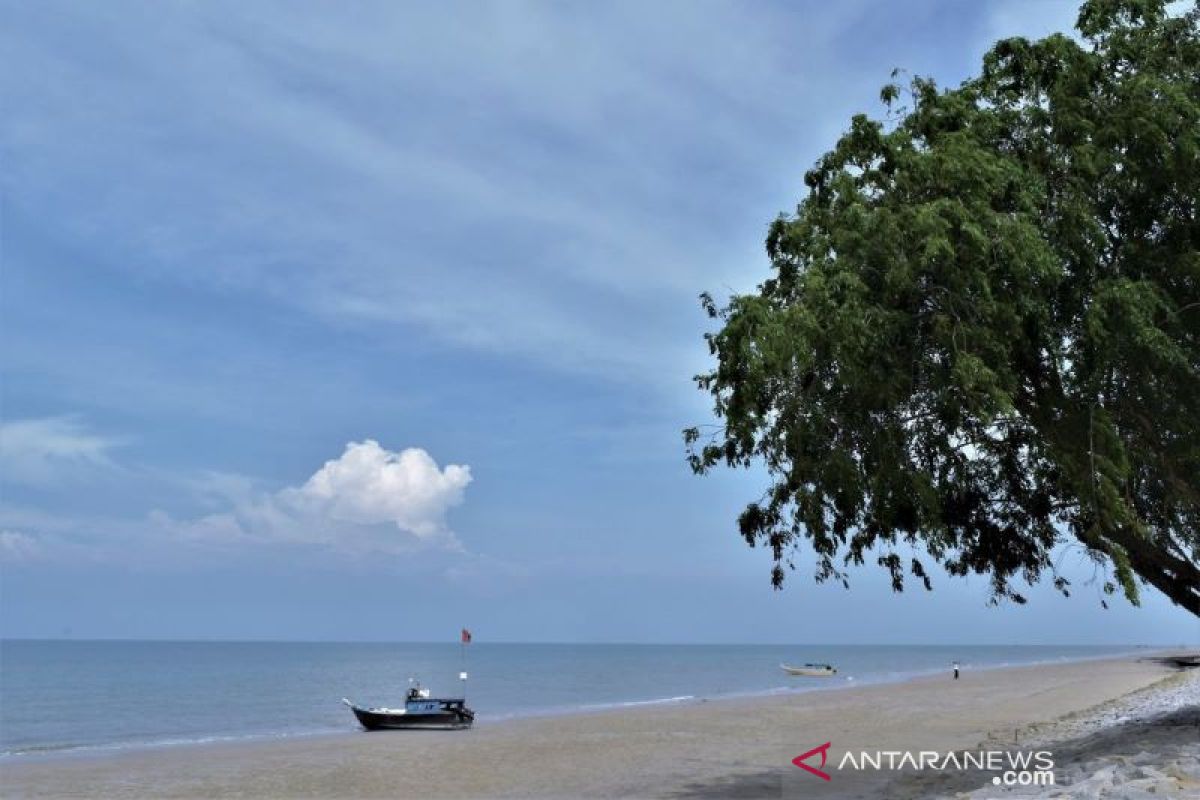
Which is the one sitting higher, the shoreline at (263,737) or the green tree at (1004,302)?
the green tree at (1004,302)

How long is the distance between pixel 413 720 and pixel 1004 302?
111ft

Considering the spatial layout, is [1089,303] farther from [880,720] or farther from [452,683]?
[452,683]

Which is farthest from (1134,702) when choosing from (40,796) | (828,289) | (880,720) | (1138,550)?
(40,796)

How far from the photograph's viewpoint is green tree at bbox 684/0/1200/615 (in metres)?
12.8

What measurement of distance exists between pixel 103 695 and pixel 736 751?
6533 cm

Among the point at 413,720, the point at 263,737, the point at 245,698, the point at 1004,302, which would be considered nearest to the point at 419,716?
the point at 413,720

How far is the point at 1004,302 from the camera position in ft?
42.4

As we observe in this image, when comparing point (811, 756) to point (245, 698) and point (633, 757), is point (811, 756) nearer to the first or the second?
point (633, 757)

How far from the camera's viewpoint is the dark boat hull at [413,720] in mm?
40875

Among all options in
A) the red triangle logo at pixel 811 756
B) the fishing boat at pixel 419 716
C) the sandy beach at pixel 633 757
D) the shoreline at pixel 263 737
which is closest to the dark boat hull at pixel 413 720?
the fishing boat at pixel 419 716

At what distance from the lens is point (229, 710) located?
63.6m

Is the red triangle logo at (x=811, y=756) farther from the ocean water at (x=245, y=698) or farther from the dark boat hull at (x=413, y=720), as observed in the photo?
the ocean water at (x=245, y=698)

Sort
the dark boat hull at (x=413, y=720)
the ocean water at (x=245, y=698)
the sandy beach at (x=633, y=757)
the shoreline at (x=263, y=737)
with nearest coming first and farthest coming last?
1. the sandy beach at (x=633, y=757)
2. the shoreline at (x=263, y=737)
3. the dark boat hull at (x=413, y=720)
4. the ocean water at (x=245, y=698)

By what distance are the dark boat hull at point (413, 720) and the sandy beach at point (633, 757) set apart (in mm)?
985
